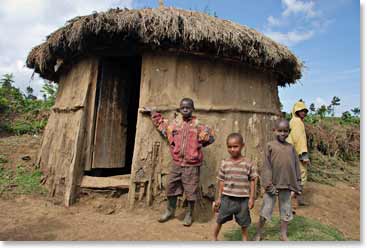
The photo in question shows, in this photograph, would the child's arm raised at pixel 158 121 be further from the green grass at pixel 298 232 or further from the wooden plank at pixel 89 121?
the green grass at pixel 298 232

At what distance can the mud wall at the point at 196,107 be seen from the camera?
4.13 metres

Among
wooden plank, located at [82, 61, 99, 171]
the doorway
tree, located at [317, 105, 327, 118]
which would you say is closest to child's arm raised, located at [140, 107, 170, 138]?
wooden plank, located at [82, 61, 99, 171]

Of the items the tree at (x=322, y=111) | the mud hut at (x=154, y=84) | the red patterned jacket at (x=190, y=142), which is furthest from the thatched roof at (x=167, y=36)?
the tree at (x=322, y=111)

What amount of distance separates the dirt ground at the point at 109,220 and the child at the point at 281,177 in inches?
28.3

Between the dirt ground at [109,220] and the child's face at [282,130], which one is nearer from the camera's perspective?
the child's face at [282,130]

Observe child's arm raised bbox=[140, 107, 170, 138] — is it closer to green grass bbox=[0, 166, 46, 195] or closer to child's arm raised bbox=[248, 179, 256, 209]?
child's arm raised bbox=[248, 179, 256, 209]

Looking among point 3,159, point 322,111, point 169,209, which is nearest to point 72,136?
point 169,209

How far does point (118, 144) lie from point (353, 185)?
5275mm

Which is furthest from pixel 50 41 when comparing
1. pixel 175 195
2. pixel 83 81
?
pixel 175 195

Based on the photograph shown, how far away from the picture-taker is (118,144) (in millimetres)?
5523

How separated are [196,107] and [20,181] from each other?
10.8 feet

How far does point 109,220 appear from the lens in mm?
3797

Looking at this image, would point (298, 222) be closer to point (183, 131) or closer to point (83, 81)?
point (183, 131)

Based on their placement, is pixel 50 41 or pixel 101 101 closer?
pixel 50 41
